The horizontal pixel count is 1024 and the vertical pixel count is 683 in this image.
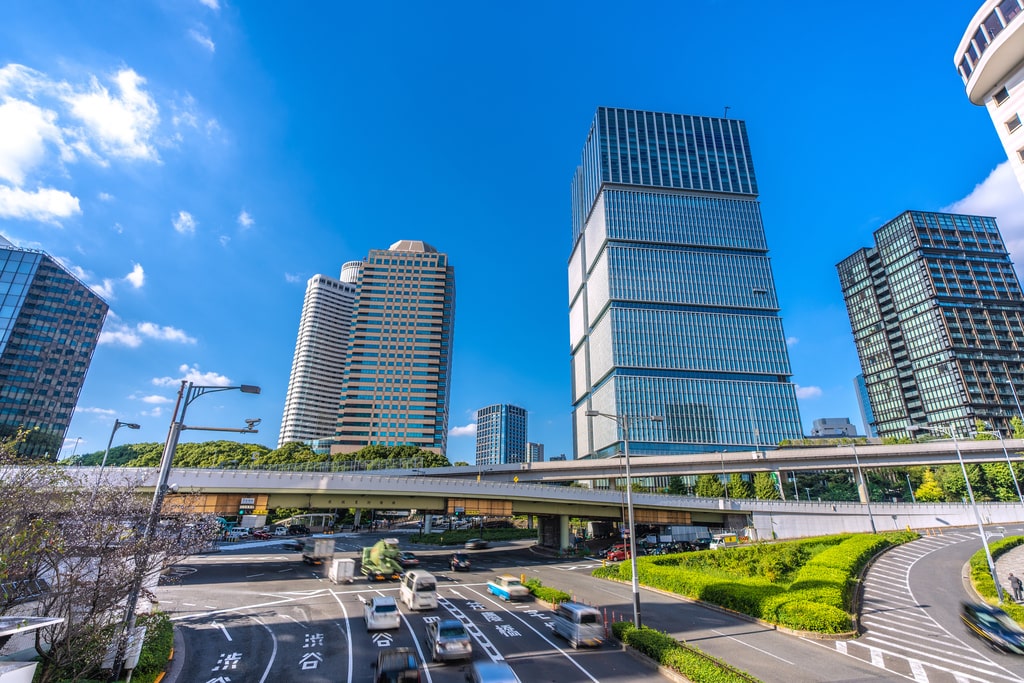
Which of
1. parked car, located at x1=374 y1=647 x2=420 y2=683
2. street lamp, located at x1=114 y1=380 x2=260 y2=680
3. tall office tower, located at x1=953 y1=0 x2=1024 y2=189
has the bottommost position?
parked car, located at x1=374 y1=647 x2=420 y2=683

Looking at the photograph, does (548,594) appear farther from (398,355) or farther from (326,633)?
(398,355)

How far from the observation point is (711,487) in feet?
313

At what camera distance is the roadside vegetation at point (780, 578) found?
2466 cm

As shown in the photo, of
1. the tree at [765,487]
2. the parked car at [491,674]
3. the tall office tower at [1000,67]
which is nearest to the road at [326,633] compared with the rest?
the parked car at [491,674]

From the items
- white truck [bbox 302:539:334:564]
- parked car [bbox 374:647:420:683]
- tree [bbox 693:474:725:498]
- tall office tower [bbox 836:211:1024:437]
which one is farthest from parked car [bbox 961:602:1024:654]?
tall office tower [bbox 836:211:1024:437]

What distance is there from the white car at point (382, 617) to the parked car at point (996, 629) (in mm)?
28888

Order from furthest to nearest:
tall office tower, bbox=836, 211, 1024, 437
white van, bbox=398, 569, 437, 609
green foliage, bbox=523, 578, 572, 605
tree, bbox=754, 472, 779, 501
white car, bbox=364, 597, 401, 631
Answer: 1. tall office tower, bbox=836, 211, 1024, 437
2. tree, bbox=754, 472, 779, 501
3. green foliage, bbox=523, 578, 572, 605
4. white van, bbox=398, 569, 437, 609
5. white car, bbox=364, 597, 401, 631

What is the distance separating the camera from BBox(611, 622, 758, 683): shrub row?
16219 mm

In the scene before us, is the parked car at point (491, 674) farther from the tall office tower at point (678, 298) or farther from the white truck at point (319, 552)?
the tall office tower at point (678, 298)

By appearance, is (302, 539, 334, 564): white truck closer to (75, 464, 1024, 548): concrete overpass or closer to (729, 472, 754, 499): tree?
(75, 464, 1024, 548): concrete overpass

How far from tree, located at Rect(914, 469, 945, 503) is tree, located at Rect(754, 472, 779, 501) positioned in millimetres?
27950

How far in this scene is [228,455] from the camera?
109125mm

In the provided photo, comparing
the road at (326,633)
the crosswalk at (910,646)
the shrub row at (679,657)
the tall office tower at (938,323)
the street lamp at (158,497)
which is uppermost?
the tall office tower at (938,323)

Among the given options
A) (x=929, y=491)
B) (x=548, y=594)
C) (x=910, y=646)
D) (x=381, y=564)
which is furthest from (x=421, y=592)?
(x=929, y=491)
